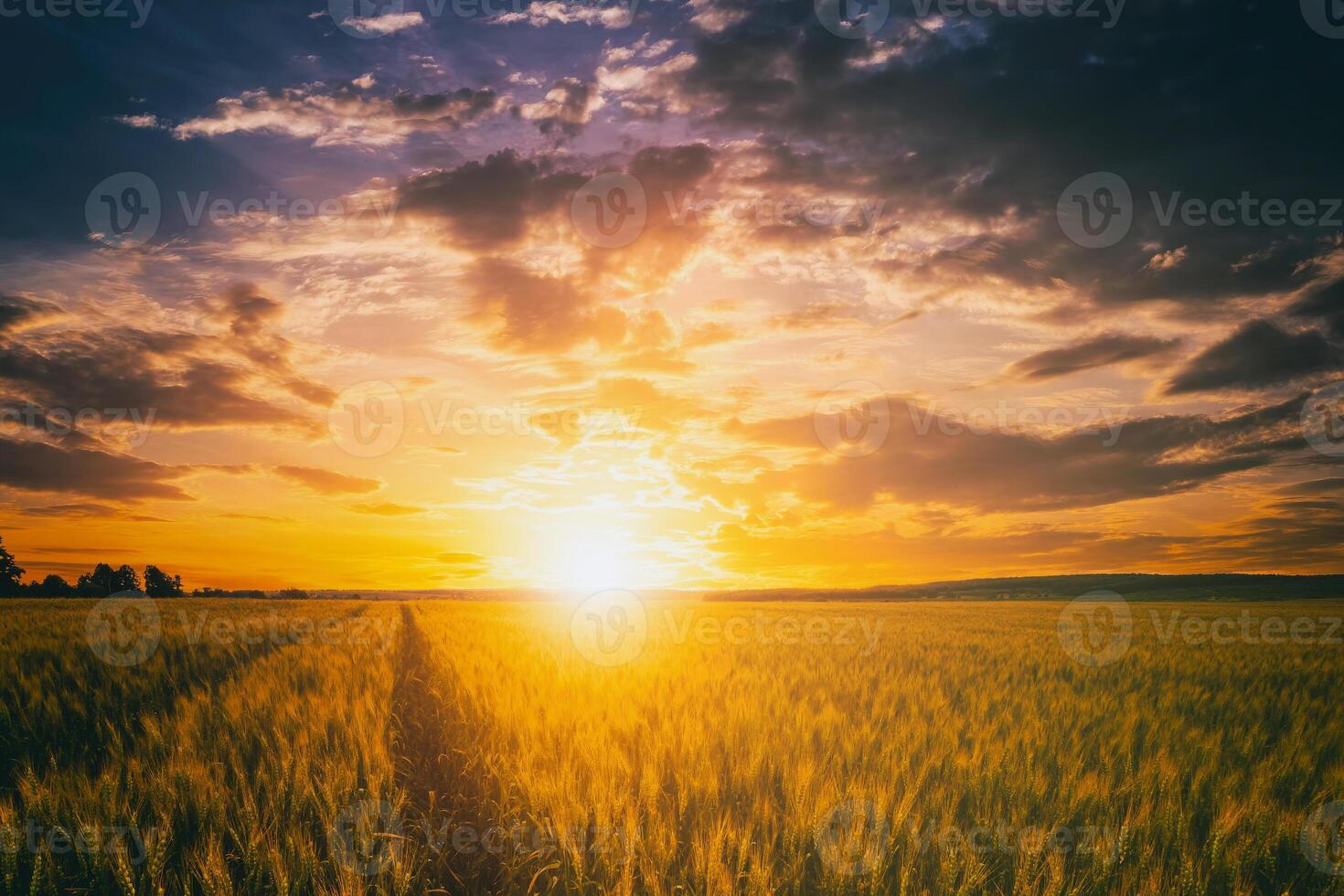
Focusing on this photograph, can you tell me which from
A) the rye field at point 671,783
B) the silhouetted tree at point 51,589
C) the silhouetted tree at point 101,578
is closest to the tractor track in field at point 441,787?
the rye field at point 671,783

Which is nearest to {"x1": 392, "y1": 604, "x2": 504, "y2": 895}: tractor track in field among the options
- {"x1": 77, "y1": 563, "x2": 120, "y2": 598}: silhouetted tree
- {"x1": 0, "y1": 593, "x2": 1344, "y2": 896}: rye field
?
{"x1": 0, "y1": 593, "x2": 1344, "y2": 896}: rye field

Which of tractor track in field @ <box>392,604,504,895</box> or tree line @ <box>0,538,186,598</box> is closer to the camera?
tractor track in field @ <box>392,604,504,895</box>

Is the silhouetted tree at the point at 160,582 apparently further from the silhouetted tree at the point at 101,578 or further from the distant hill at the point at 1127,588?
the distant hill at the point at 1127,588

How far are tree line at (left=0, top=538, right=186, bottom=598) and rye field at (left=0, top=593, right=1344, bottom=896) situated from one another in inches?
2306

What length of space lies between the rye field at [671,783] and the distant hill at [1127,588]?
56.1m

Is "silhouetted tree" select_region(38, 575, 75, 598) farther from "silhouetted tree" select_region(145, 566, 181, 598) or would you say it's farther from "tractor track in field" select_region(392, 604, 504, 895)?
"tractor track in field" select_region(392, 604, 504, 895)

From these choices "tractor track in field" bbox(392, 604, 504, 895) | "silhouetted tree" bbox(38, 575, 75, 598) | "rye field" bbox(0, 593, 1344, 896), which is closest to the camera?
"rye field" bbox(0, 593, 1344, 896)

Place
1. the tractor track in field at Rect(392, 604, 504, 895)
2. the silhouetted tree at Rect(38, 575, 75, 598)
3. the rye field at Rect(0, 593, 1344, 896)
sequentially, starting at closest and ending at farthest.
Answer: the rye field at Rect(0, 593, 1344, 896) < the tractor track in field at Rect(392, 604, 504, 895) < the silhouetted tree at Rect(38, 575, 75, 598)

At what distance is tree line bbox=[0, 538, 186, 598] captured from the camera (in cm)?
4825

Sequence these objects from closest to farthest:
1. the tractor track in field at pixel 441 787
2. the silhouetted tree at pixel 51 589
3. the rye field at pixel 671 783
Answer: the rye field at pixel 671 783
the tractor track in field at pixel 441 787
the silhouetted tree at pixel 51 589

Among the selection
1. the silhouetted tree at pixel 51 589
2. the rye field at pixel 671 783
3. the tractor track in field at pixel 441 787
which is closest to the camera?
the rye field at pixel 671 783

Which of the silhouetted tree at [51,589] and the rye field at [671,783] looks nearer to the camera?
Result: the rye field at [671,783]

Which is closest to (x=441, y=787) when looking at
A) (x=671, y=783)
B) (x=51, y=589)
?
(x=671, y=783)

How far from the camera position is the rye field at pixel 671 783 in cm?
295
